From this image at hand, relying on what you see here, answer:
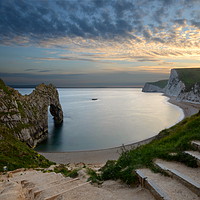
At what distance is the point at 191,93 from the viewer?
4102 inches

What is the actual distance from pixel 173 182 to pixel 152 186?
91cm

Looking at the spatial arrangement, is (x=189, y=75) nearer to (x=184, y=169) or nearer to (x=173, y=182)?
(x=184, y=169)

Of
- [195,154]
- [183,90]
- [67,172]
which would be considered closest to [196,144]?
[195,154]

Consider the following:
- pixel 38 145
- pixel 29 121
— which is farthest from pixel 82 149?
pixel 29 121

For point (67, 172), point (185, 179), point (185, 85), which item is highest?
point (185, 85)

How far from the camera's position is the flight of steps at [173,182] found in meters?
4.88

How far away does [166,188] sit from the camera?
5234mm

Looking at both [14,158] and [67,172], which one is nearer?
[67,172]

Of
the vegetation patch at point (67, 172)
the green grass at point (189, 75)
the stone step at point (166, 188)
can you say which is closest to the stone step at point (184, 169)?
the stone step at point (166, 188)

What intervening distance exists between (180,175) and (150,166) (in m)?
1.52

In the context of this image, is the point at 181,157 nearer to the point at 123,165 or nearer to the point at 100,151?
the point at 123,165

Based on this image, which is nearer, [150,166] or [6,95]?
[150,166]

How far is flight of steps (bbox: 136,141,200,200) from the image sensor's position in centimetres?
488

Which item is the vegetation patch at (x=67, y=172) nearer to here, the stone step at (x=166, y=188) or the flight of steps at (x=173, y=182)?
the flight of steps at (x=173, y=182)
